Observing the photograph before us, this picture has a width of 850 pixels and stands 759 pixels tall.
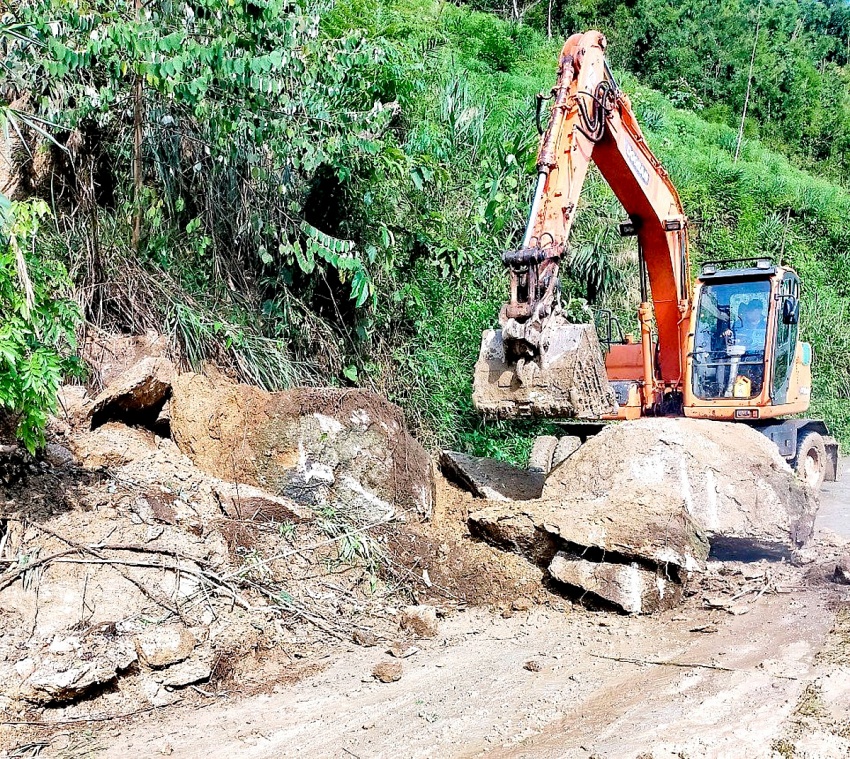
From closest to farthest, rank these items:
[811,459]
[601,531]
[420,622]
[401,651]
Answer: [401,651] → [420,622] → [601,531] → [811,459]

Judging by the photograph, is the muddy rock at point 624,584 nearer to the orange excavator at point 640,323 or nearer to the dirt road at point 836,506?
the orange excavator at point 640,323

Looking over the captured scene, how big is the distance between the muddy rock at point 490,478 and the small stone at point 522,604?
165 centimetres

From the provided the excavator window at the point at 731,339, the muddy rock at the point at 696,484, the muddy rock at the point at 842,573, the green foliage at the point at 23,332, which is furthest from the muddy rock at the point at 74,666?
the excavator window at the point at 731,339

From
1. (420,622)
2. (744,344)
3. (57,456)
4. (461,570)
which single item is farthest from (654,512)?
(57,456)

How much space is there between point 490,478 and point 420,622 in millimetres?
2551

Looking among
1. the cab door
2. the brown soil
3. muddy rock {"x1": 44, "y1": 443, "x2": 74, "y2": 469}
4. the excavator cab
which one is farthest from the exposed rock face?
the cab door

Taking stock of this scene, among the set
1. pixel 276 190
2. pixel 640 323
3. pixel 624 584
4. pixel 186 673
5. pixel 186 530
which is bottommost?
pixel 186 673

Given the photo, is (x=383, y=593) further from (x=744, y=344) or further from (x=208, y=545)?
(x=744, y=344)

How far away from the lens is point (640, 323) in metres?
8.65

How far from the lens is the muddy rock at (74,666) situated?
3.92 m

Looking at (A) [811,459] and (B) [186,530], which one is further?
(A) [811,459]

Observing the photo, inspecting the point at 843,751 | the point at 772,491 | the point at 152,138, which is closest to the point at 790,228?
the point at 772,491

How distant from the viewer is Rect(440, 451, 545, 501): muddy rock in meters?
7.40

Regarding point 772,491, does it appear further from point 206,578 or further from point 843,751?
point 206,578
